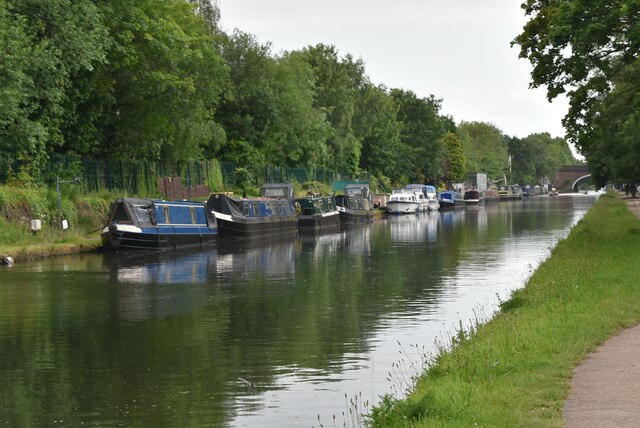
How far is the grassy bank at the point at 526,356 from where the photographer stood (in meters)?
11.2

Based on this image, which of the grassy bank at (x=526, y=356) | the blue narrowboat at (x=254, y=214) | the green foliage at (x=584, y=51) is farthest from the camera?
the blue narrowboat at (x=254, y=214)

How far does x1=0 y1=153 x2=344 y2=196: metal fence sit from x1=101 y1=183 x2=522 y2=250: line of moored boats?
5550 millimetres

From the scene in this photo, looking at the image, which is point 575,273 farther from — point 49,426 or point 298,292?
point 49,426

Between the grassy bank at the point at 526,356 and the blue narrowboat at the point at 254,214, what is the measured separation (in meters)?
33.3

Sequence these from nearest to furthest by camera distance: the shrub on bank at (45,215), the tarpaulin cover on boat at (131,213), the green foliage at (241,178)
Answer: the shrub on bank at (45,215) < the tarpaulin cover on boat at (131,213) < the green foliage at (241,178)

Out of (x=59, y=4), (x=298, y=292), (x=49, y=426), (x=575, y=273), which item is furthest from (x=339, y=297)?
(x=59, y=4)

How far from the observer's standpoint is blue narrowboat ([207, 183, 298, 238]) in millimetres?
57375

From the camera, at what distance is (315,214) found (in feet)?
236

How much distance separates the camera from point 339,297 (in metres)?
28.0

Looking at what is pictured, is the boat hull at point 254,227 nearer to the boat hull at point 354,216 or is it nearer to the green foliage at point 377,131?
the boat hull at point 354,216

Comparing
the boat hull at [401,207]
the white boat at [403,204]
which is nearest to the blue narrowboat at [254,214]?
the boat hull at [401,207]

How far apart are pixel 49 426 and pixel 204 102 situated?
54467mm

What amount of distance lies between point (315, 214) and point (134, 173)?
41.7 ft

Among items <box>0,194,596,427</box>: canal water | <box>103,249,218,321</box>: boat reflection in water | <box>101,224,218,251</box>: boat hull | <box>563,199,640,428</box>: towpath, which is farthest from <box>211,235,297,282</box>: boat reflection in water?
<box>563,199,640,428</box>: towpath
